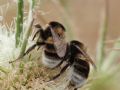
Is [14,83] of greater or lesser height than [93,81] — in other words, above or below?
below

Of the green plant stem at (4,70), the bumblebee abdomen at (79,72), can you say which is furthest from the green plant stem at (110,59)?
the green plant stem at (4,70)

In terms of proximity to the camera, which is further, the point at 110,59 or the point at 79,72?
the point at 110,59

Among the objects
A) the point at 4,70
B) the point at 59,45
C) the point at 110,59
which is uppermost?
the point at 110,59

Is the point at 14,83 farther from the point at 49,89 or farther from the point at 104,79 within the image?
the point at 104,79

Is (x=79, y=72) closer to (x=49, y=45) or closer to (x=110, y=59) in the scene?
(x=49, y=45)

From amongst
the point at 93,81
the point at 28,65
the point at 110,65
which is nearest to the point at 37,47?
the point at 28,65

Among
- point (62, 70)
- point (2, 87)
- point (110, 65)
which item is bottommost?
point (2, 87)

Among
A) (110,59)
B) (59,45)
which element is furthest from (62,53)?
(110,59)

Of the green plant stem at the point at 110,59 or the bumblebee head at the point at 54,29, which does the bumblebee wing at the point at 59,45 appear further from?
the green plant stem at the point at 110,59

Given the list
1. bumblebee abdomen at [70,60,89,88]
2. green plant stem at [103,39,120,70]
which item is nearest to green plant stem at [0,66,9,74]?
bumblebee abdomen at [70,60,89,88]
